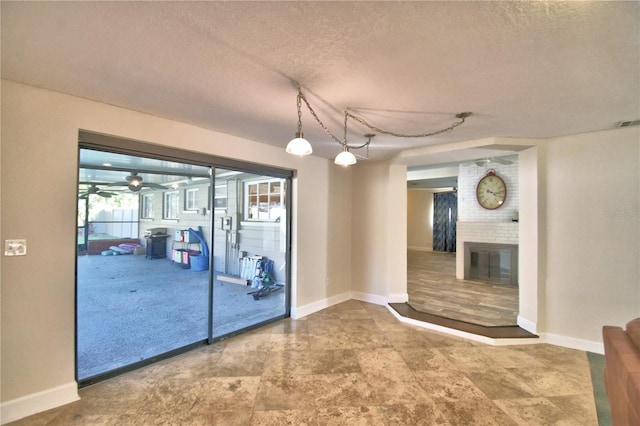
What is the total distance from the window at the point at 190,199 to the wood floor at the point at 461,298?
146 inches

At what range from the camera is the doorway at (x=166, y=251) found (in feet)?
8.61

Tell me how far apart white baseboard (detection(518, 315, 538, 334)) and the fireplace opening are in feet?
8.79

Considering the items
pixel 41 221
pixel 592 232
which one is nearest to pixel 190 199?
pixel 41 221

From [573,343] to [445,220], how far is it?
7.72m

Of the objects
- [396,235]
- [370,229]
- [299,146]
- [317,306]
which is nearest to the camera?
[299,146]

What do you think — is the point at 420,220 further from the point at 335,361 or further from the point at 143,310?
the point at 143,310

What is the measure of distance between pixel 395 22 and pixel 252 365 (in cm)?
302

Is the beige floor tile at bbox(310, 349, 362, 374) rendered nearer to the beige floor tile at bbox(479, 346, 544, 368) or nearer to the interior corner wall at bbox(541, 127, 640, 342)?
the beige floor tile at bbox(479, 346, 544, 368)

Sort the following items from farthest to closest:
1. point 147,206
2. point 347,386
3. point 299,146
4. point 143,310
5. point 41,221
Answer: point 143,310
point 147,206
point 347,386
point 41,221
point 299,146

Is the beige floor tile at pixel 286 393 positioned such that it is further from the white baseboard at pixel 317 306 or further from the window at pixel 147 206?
the window at pixel 147 206

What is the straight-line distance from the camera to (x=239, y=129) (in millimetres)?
3045

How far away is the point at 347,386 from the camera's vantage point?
237 centimetres

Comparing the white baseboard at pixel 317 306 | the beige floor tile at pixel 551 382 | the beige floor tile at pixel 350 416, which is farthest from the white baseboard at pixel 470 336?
the beige floor tile at pixel 350 416

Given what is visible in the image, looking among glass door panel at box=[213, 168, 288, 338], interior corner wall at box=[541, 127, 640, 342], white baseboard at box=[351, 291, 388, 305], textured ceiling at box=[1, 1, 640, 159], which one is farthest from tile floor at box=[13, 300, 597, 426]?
textured ceiling at box=[1, 1, 640, 159]
